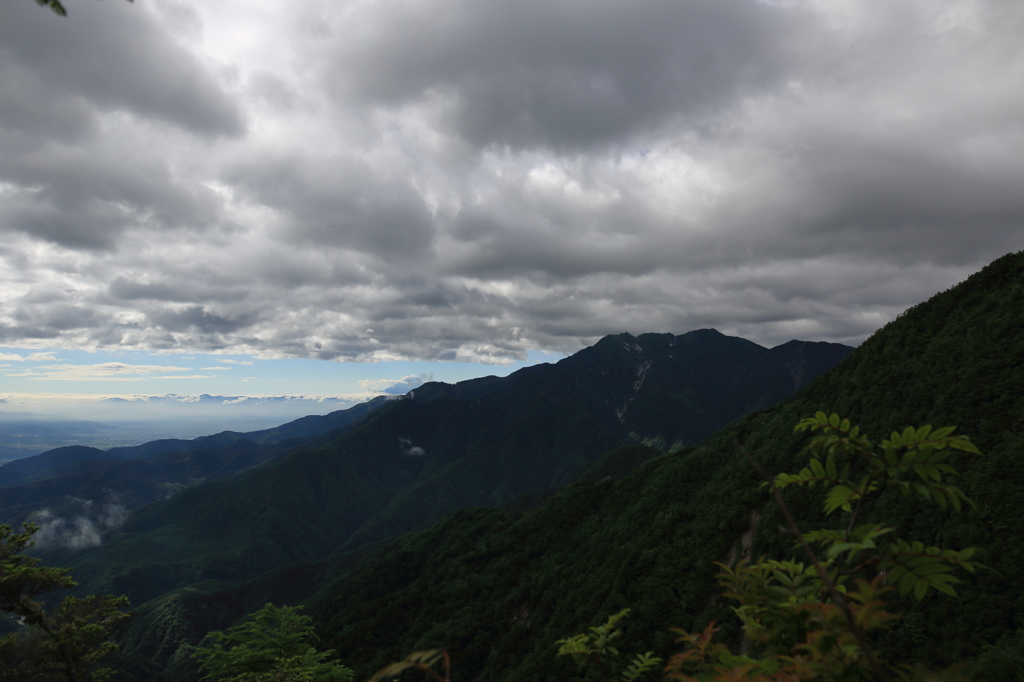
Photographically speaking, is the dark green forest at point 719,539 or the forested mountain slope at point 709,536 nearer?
the dark green forest at point 719,539

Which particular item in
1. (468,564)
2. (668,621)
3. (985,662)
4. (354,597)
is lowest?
(354,597)

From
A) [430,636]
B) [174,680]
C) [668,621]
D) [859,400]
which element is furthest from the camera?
[174,680]

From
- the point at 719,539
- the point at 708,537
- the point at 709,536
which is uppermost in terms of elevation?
the point at 719,539

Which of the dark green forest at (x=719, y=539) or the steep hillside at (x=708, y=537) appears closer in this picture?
the dark green forest at (x=719, y=539)

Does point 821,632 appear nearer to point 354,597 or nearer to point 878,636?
point 878,636

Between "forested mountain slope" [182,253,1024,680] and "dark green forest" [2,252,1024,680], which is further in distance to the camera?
"forested mountain slope" [182,253,1024,680]

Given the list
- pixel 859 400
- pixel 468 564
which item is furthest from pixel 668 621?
pixel 468 564

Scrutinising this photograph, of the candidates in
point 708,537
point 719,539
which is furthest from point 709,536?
point 719,539

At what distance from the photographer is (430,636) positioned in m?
95.5

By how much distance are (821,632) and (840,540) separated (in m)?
0.99

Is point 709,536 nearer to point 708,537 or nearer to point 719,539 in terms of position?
point 708,537

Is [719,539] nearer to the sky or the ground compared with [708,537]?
nearer to the sky

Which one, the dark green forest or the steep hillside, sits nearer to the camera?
the dark green forest

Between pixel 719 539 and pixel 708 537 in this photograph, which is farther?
pixel 708 537
